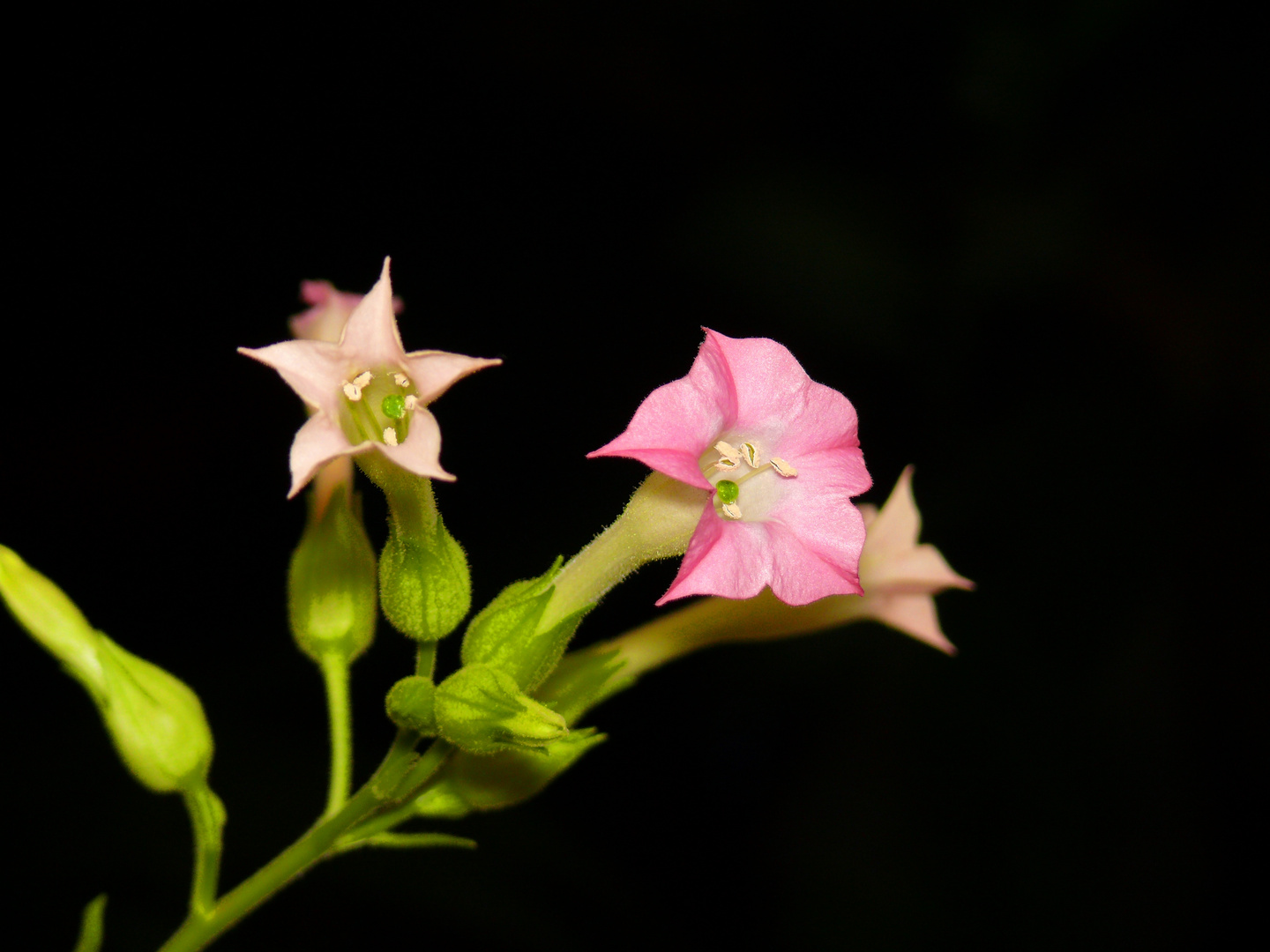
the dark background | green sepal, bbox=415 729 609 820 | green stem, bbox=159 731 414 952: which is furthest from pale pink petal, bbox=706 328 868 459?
the dark background

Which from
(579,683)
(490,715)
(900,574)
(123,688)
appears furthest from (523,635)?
(900,574)

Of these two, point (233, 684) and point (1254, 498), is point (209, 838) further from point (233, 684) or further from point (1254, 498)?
point (1254, 498)

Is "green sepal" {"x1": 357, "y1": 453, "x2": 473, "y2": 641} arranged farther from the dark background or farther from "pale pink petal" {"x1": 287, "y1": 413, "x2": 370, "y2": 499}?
the dark background

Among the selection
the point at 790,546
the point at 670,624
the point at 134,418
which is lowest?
the point at 134,418

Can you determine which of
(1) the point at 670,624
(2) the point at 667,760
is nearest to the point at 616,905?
(2) the point at 667,760

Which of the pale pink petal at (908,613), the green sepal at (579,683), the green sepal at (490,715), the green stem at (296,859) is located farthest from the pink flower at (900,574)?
the green stem at (296,859)

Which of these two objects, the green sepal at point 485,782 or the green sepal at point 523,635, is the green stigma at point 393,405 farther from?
the green sepal at point 485,782

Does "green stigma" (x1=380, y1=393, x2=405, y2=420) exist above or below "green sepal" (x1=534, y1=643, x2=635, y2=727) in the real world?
above
